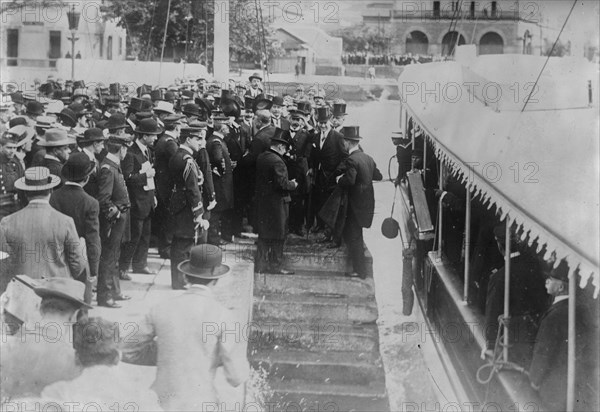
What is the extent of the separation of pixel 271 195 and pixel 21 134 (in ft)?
10.1

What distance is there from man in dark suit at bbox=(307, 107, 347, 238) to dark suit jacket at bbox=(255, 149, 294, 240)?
918 mm

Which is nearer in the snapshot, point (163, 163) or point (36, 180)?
point (36, 180)

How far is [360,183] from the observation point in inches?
307

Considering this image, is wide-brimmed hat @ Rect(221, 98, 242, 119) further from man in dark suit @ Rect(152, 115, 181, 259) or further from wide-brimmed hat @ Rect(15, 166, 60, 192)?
wide-brimmed hat @ Rect(15, 166, 60, 192)

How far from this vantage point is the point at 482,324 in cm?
545

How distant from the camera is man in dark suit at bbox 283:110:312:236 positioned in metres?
8.65

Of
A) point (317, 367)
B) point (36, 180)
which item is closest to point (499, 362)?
point (317, 367)

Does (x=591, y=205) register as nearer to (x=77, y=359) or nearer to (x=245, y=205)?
(x=77, y=359)

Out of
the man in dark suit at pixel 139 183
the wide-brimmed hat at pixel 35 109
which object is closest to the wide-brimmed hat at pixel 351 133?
the man in dark suit at pixel 139 183

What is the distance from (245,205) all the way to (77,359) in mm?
5347

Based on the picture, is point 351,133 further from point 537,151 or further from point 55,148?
point 537,151

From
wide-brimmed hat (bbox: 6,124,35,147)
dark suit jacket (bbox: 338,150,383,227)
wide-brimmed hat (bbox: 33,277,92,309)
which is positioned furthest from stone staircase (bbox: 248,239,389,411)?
wide-brimmed hat (bbox: 33,277,92,309)

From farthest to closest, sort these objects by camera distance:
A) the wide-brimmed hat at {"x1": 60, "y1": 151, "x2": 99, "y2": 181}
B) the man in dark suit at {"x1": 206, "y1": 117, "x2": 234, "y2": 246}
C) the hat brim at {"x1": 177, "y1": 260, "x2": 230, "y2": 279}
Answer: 1. the man in dark suit at {"x1": 206, "y1": 117, "x2": 234, "y2": 246}
2. the wide-brimmed hat at {"x1": 60, "y1": 151, "x2": 99, "y2": 181}
3. the hat brim at {"x1": 177, "y1": 260, "x2": 230, "y2": 279}

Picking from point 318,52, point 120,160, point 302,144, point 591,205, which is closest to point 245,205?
point 302,144
